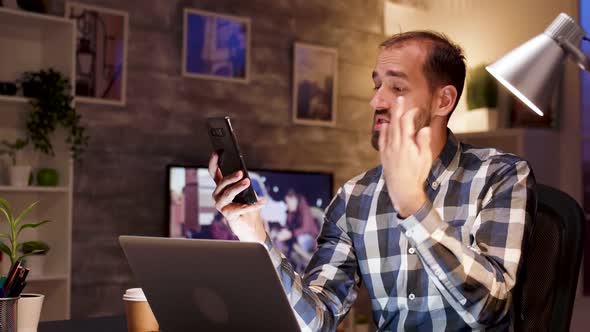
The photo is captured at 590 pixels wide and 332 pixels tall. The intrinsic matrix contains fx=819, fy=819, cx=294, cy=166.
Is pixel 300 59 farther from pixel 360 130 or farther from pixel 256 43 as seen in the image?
pixel 360 130

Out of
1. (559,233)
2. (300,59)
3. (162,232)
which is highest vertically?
(300,59)

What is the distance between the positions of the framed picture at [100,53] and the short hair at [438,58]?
9.39 ft

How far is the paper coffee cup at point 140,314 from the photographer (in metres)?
1.56

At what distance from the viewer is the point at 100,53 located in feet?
14.8

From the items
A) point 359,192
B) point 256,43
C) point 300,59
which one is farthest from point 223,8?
point 359,192

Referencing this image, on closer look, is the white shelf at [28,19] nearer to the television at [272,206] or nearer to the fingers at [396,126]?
the television at [272,206]

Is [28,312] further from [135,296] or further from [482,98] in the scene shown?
[482,98]

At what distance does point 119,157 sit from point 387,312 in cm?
303

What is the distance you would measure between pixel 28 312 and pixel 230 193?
0.44m

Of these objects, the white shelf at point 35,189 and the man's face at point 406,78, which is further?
the white shelf at point 35,189

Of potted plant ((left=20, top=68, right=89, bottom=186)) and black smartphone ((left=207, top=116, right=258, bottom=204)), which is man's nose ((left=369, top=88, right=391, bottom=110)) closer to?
black smartphone ((left=207, top=116, right=258, bottom=204))

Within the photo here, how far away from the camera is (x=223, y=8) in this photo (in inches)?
197

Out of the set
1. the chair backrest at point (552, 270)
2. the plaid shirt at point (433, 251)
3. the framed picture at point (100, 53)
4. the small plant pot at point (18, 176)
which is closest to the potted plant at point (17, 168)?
Result: the small plant pot at point (18, 176)

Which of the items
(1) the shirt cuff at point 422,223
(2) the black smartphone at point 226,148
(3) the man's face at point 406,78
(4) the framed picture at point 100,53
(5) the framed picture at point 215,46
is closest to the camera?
(1) the shirt cuff at point 422,223
